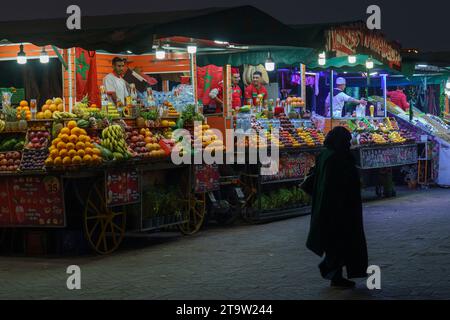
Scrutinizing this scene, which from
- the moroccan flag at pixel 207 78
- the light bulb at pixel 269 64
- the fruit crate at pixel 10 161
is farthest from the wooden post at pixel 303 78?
the fruit crate at pixel 10 161

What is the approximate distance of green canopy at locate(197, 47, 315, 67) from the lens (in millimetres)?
15602

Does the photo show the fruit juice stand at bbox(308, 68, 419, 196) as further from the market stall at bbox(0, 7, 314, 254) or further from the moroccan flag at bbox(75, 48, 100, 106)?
the moroccan flag at bbox(75, 48, 100, 106)

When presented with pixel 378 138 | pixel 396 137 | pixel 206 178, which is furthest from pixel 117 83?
pixel 396 137

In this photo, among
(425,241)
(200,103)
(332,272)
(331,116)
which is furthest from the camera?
(331,116)

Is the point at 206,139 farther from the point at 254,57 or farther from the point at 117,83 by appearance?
the point at 254,57

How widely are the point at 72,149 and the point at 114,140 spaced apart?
838 mm

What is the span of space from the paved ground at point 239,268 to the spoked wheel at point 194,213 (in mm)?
219

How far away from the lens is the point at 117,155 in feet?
34.7

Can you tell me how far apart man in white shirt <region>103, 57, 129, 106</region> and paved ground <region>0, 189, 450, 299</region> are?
2.25 m

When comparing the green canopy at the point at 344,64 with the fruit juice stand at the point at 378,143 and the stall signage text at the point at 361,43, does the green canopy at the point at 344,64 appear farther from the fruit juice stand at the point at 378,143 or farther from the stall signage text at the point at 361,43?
the stall signage text at the point at 361,43

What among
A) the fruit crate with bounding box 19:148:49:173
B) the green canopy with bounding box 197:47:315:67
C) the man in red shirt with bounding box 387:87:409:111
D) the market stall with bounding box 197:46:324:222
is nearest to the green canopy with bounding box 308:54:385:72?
the market stall with bounding box 197:46:324:222

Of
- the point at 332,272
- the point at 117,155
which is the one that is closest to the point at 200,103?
the point at 117,155
